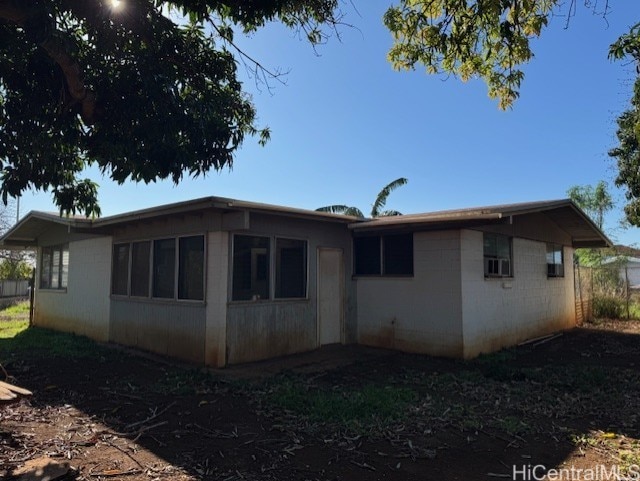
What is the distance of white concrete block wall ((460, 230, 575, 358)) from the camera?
8984 millimetres

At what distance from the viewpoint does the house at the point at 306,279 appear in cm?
831

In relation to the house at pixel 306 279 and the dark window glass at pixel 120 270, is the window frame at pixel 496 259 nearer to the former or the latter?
the house at pixel 306 279

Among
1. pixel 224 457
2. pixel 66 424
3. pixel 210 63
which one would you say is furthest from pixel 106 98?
pixel 224 457

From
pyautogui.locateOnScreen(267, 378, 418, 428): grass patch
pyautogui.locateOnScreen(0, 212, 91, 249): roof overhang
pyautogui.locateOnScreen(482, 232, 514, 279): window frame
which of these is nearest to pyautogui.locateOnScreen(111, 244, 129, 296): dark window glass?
pyautogui.locateOnScreen(0, 212, 91, 249): roof overhang

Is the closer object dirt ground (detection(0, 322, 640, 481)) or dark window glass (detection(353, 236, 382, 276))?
dirt ground (detection(0, 322, 640, 481))

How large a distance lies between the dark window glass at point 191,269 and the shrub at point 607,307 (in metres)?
14.1

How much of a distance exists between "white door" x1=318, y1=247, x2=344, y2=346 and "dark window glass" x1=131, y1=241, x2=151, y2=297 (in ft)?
12.5

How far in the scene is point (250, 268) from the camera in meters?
8.59

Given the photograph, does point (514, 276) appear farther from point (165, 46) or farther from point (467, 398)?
point (165, 46)

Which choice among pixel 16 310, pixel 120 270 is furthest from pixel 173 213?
pixel 16 310

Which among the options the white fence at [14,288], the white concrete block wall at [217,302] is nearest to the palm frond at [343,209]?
the white concrete block wall at [217,302]

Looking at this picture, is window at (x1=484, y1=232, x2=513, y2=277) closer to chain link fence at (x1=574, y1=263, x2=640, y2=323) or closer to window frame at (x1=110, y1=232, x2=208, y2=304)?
window frame at (x1=110, y1=232, x2=208, y2=304)

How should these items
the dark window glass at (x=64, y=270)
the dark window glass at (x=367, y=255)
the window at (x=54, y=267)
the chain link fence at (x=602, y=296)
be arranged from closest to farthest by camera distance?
the dark window glass at (x=367, y=255)
the dark window glass at (x=64, y=270)
the window at (x=54, y=267)
the chain link fence at (x=602, y=296)

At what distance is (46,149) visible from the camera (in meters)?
5.46
